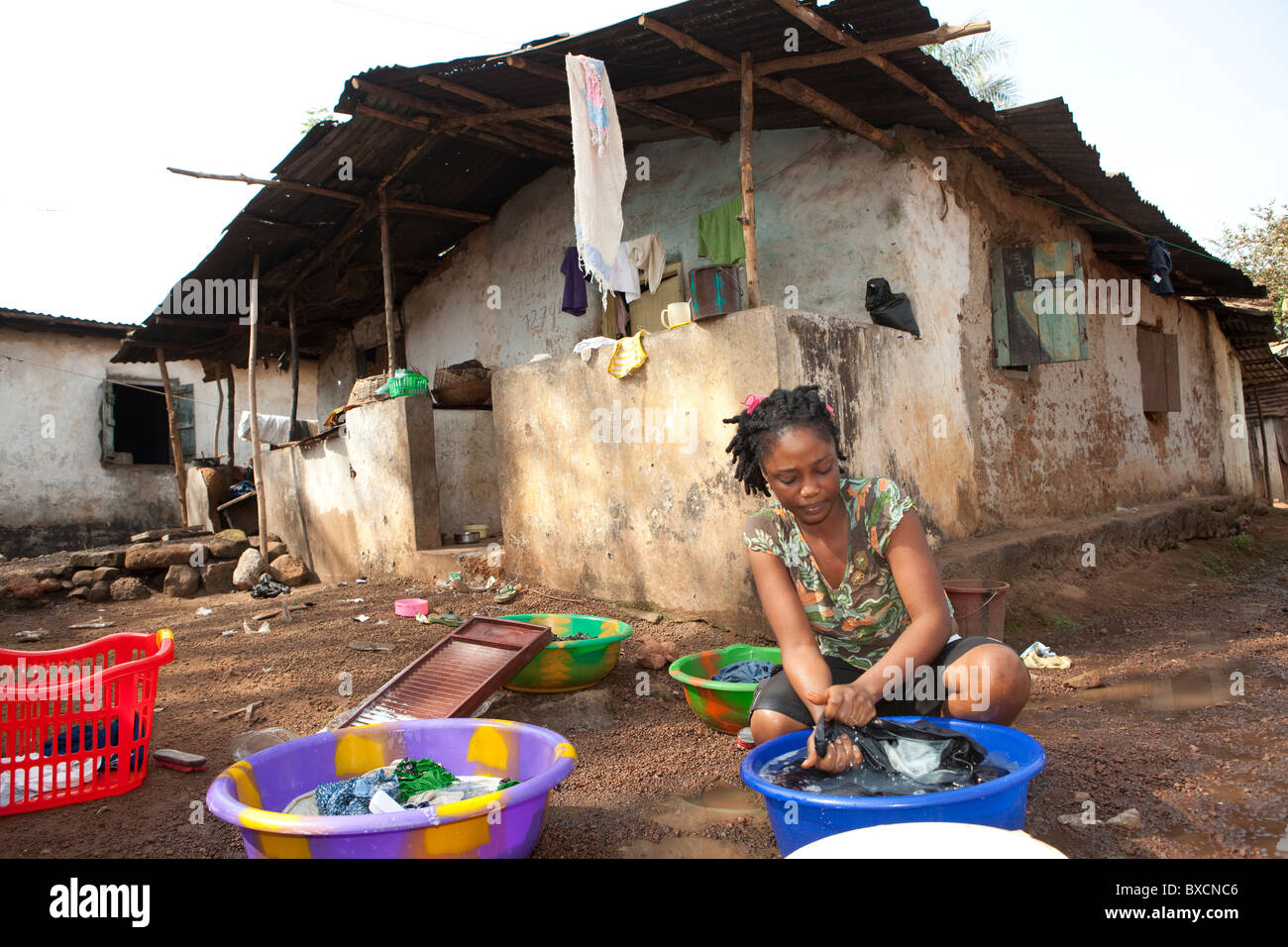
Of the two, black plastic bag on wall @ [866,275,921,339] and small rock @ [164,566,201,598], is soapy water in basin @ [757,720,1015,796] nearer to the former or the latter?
black plastic bag on wall @ [866,275,921,339]

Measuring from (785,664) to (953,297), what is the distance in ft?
16.5

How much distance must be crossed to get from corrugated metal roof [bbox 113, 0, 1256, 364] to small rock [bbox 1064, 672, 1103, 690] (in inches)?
145

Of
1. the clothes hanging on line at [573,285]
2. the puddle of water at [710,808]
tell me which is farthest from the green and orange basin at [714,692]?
the clothes hanging on line at [573,285]

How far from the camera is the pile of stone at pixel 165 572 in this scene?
320 inches

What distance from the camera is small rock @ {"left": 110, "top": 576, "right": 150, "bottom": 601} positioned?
8.16 meters

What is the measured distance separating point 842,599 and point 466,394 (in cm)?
604

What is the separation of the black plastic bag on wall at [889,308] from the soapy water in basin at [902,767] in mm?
4041

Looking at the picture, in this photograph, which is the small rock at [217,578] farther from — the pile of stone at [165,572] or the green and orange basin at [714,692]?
the green and orange basin at [714,692]

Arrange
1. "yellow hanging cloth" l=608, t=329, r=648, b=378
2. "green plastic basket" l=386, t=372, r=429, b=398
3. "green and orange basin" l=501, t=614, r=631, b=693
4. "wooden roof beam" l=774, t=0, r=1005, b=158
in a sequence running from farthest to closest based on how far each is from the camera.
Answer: "green plastic basket" l=386, t=372, r=429, b=398 < "yellow hanging cloth" l=608, t=329, r=648, b=378 < "wooden roof beam" l=774, t=0, r=1005, b=158 < "green and orange basin" l=501, t=614, r=631, b=693

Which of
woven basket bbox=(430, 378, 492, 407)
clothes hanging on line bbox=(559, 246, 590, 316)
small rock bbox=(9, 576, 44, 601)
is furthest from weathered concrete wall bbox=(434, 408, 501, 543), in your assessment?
small rock bbox=(9, 576, 44, 601)

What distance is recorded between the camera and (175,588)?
26.6ft
